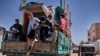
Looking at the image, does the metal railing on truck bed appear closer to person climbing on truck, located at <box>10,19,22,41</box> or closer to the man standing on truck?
the man standing on truck

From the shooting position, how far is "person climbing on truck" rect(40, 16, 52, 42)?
742cm

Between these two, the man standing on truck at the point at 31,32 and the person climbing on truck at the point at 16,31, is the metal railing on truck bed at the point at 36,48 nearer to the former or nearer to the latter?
the man standing on truck at the point at 31,32

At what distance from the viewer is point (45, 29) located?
7.46m

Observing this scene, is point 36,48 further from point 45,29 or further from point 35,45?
point 45,29

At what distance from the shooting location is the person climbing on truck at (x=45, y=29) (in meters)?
7.42

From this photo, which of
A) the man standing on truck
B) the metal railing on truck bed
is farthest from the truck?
the man standing on truck

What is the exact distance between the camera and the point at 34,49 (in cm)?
747

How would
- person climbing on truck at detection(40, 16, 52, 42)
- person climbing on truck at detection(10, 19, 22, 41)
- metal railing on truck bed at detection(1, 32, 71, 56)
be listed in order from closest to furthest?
metal railing on truck bed at detection(1, 32, 71, 56)
person climbing on truck at detection(40, 16, 52, 42)
person climbing on truck at detection(10, 19, 22, 41)

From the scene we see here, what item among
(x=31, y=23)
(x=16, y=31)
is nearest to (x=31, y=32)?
(x=31, y=23)

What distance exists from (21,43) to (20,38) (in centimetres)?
58

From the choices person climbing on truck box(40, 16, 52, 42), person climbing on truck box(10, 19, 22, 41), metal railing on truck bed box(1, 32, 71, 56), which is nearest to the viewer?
metal railing on truck bed box(1, 32, 71, 56)

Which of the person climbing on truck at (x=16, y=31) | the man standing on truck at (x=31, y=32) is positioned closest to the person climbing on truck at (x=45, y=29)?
the man standing on truck at (x=31, y=32)

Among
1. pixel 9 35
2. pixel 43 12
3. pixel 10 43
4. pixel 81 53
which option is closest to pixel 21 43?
pixel 10 43

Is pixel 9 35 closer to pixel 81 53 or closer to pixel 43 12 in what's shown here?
pixel 43 12
